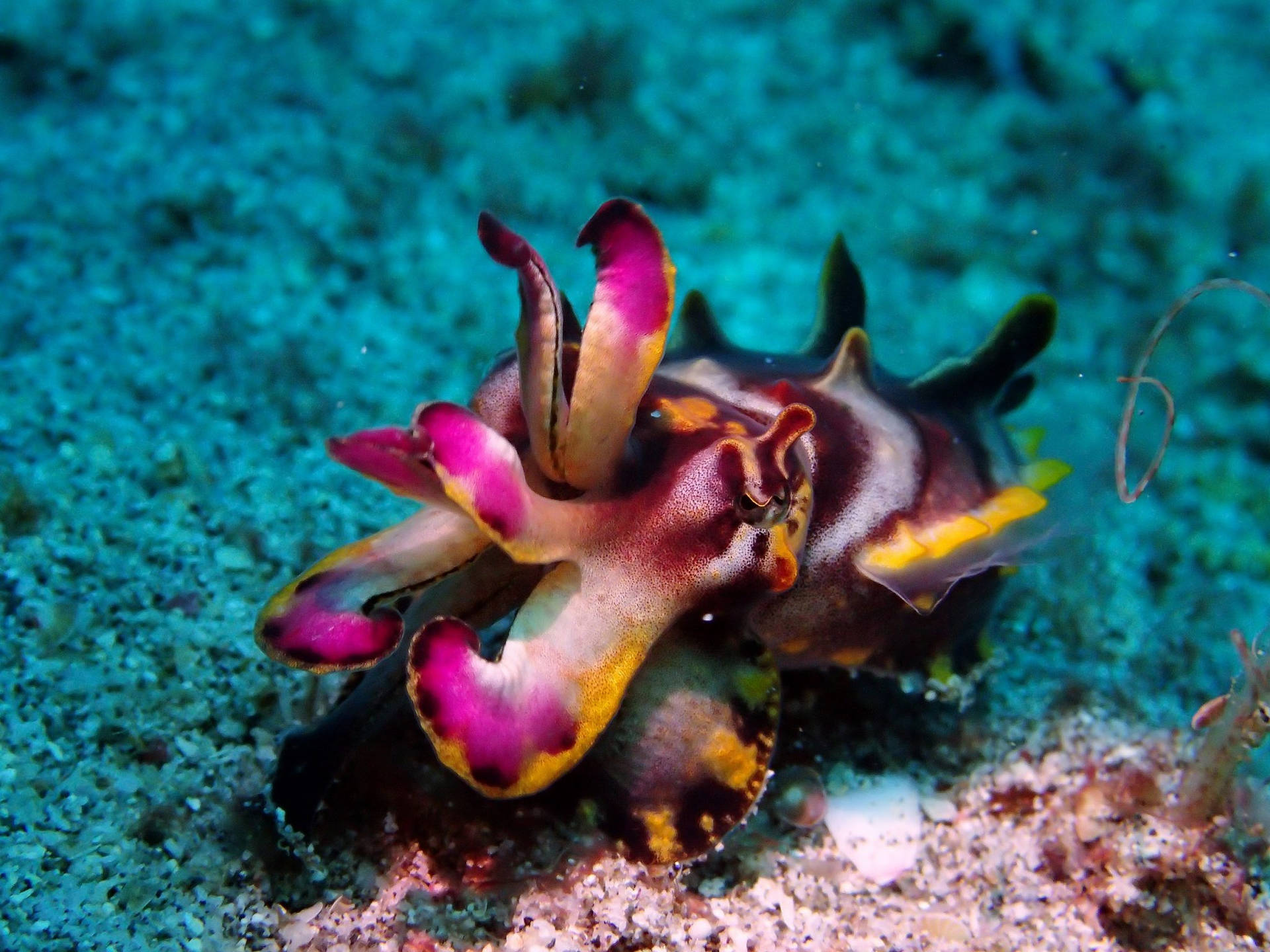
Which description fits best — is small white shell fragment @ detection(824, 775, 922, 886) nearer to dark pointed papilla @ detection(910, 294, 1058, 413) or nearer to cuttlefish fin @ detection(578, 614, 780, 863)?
cuttlefish fin @ detection(578, 614, 780, 863)

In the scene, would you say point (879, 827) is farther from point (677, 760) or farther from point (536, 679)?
point (536, 679)

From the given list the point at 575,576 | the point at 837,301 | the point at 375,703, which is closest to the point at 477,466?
the point at 575,576

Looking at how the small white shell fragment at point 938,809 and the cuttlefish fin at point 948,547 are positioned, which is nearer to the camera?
the cuttlefish fin at point 948,547

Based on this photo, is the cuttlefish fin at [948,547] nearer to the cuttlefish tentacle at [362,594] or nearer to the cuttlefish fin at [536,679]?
the cuttlefish fin at [536,679]

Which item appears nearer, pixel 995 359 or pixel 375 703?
pixel 375 703

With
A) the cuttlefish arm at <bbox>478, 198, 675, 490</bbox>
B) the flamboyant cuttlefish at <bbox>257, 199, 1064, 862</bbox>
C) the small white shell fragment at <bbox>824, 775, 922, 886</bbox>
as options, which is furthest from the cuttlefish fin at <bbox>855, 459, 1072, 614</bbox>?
the cuttlefish arm at <bbox>478, 198, 675, 490</bbox>

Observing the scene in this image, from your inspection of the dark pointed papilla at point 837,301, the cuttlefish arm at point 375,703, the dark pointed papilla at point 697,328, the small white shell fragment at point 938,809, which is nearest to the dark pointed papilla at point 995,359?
the dark pointed papilla at point 837,301
